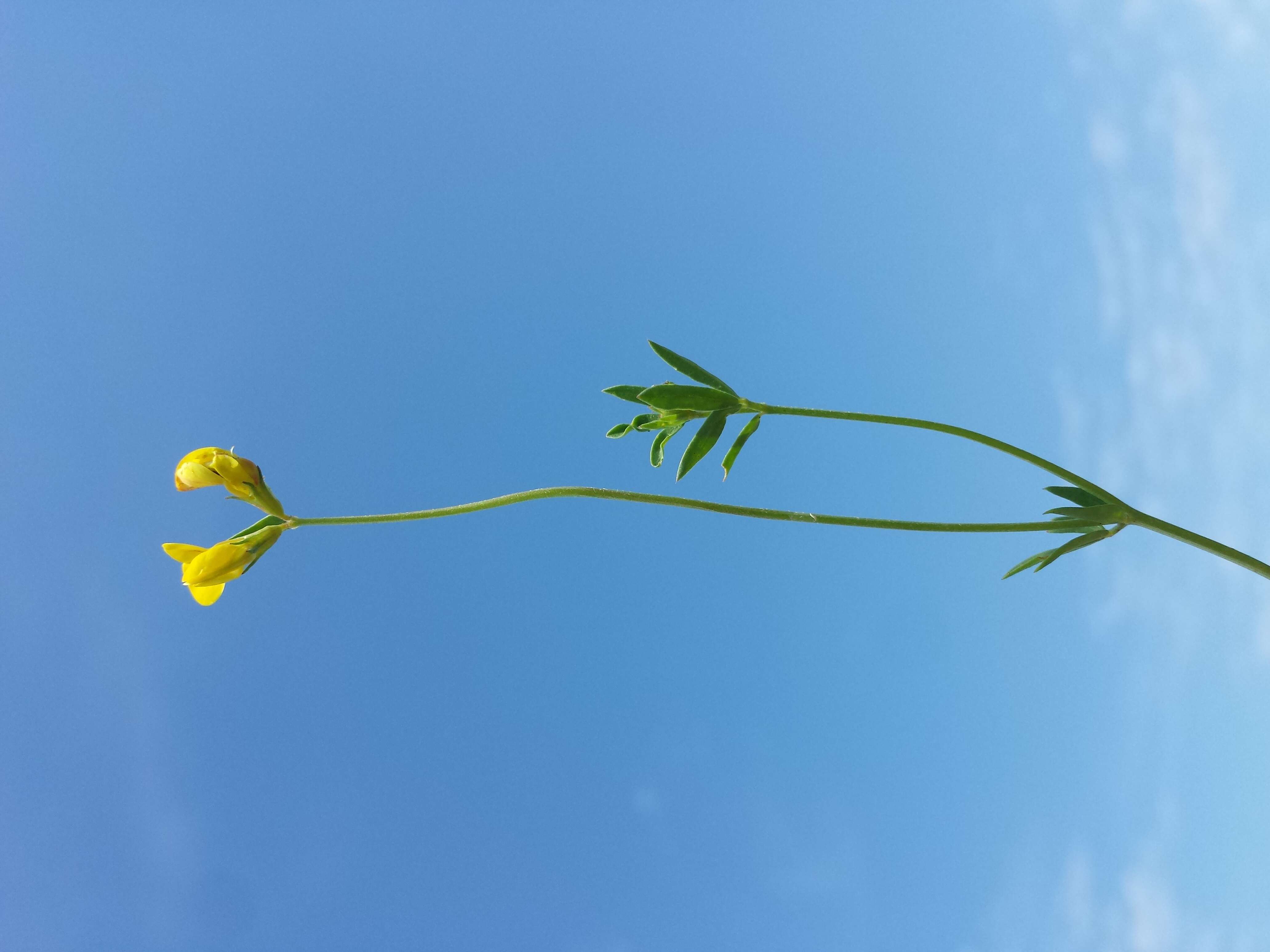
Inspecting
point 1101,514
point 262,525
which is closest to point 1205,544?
point 1101,514

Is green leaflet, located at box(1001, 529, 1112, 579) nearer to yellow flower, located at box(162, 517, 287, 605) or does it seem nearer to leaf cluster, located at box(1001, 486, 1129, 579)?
leaf cluster, located at box(1001, 486, 1129, 579)

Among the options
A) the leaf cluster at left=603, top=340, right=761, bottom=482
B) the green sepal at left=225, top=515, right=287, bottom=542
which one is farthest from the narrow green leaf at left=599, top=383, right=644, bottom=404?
the green sepal at left=225, top=515, right=287, bottom=542

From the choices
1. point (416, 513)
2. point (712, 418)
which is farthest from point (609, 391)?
point (416, 513)

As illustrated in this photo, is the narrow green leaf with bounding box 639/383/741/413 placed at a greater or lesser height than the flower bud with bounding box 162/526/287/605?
greater

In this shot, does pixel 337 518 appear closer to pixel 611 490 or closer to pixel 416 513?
pixel 416 513

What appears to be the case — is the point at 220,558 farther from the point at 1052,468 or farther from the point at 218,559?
the point at 1052,468

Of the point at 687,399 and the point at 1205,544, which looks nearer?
the point at 1205,544
